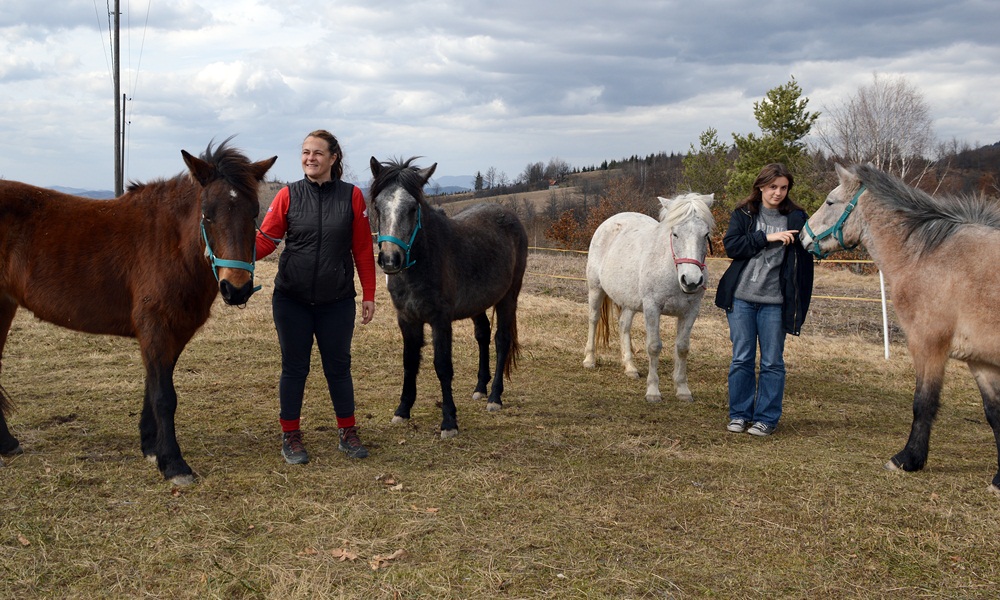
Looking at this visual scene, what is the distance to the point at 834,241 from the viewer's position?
16.1ft

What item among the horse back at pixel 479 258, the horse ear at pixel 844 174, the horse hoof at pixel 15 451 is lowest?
the horse hoof at pixel 15 451

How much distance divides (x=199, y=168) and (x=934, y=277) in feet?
15.2

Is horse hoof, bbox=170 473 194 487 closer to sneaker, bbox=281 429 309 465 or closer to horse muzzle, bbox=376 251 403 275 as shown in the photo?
sneaker, bbox=281 429 309 465

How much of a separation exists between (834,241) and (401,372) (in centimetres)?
462

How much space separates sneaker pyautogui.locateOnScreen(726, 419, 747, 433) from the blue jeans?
0.04 m

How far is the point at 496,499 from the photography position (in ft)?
12.8

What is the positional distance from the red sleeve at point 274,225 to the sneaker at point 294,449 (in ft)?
4.15

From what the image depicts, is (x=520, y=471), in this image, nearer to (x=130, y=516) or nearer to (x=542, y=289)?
(x=130, y=516)

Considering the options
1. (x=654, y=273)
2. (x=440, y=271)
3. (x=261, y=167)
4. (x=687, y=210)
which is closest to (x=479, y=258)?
(x=440, y=271)

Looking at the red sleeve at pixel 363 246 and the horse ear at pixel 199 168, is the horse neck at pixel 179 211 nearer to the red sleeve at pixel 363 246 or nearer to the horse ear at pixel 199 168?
the horse ear at pixel 199 168

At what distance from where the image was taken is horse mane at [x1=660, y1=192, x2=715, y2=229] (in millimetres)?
5785

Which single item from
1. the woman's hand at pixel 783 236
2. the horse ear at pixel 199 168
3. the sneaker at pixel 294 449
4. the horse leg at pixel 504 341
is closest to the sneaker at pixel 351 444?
the sneaker at pixel 294 449

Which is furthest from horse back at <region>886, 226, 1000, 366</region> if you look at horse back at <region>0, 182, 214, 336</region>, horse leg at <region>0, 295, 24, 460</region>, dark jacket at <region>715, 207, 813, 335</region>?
horse leg at <region>0, 295, 24, 460</region>

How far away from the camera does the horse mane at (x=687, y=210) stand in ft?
19.0
